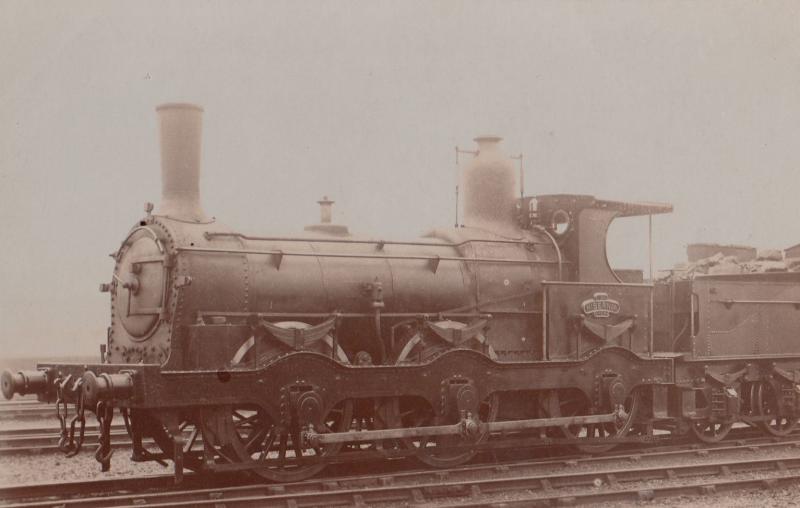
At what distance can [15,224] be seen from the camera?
29594 mm

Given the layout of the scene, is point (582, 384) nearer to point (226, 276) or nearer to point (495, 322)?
point (495, 322)

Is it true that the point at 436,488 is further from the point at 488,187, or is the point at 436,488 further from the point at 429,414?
the point at 488,187

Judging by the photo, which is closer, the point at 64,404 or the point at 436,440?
the point at 64,404

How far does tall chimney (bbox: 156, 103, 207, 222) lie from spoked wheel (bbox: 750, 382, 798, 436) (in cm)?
862

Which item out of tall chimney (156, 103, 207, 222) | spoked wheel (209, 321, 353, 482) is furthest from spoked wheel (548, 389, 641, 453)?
tall chimney (156, 103, 207, 222)

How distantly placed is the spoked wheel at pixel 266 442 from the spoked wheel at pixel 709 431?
5577mm

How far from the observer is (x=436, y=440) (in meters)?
10.8

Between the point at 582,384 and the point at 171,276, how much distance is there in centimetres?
524

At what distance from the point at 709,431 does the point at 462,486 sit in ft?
18.6

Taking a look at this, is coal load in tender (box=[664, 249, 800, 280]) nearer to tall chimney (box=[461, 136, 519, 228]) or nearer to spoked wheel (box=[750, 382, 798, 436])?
spoked wheel (box=[750, 382, 798, 436])

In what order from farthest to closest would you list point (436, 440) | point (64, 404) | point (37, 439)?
point (37, 439) → point (436, 440) → point (64, 404)

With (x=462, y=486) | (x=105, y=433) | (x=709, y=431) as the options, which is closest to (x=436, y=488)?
(x=462, y=486)

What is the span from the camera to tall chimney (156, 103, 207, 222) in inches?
392

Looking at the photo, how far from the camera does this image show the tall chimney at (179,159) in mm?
9945
